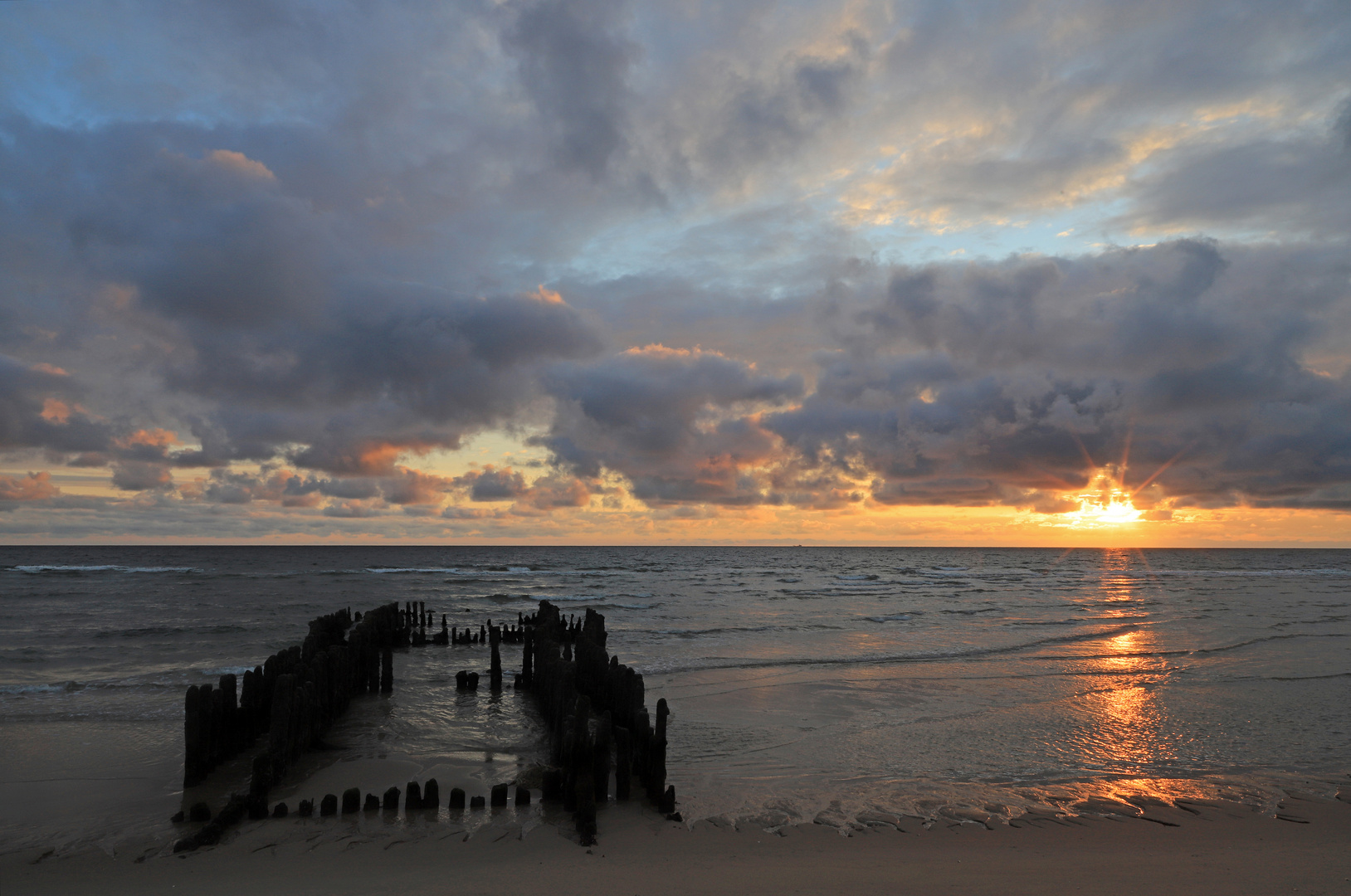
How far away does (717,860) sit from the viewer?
817cm

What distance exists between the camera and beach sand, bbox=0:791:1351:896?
759 centimetres

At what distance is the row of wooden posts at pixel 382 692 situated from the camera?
9.27 m

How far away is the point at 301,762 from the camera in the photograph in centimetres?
1181

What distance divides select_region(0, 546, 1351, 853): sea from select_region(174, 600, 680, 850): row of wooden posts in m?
0.44

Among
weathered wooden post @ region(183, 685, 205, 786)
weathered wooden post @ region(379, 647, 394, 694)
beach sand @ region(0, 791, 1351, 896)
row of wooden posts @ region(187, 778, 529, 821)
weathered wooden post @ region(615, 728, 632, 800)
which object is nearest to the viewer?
beach sand @ region(0, 791, 1351, 896)

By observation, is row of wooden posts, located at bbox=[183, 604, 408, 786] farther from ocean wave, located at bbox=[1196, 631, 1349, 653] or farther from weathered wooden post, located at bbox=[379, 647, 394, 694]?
ocean wave, located at bbox=[1196, 631, 1349, 653]

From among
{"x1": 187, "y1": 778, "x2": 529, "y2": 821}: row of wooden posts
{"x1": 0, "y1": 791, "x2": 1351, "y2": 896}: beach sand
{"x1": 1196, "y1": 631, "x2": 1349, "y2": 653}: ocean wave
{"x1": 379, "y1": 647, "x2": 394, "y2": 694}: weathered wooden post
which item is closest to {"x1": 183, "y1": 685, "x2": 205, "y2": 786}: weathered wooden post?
{"x1": 187, "y1": 778, "x2": 529, "y2": 821}: row of wooden posts

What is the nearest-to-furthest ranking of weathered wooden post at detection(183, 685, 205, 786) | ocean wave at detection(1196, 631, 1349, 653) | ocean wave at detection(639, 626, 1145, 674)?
1. weathered wooden post at detection(183, 685, 205, 786)
2. ocean wave at detection(639, 626, 1145, 674)
3. ocean wave at detection(1196, 631, 1349, 653)

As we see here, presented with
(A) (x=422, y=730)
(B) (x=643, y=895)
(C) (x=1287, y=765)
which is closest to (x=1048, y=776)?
(C) (x=1287, y=765)

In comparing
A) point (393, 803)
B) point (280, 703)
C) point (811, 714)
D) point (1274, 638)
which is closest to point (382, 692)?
point (280, 703)

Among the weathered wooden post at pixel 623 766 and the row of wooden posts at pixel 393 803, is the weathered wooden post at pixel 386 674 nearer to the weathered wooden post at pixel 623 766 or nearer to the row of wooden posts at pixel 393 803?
the row of wooden posts at pixel 393 803

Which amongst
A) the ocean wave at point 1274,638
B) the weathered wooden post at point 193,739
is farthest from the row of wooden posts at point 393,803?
the ocean wave at point 1274,638

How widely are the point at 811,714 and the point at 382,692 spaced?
31.7 feet

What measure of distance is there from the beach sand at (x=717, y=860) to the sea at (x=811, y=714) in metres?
0.50
